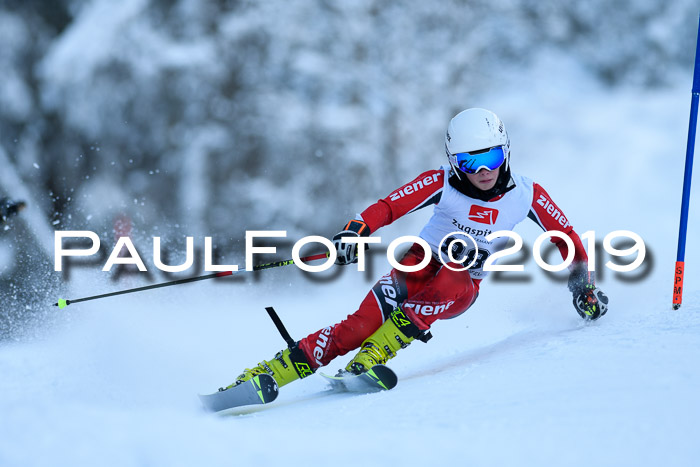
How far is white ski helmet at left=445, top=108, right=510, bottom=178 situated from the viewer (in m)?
3.28

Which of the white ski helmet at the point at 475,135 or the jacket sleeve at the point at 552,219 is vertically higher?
the white ski helmet at the point at 475,135

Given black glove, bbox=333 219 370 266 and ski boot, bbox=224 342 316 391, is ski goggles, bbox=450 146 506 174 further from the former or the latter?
ski boot, bbox=224 342 316 391

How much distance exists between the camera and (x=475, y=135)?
3.28m

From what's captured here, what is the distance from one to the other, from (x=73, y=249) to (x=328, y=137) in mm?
4009

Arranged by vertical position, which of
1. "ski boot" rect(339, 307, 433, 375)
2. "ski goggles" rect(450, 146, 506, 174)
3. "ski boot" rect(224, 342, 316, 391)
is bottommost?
"ski boot" rect(224, 342, 316, 391)

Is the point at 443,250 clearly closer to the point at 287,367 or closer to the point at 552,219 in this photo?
the point at 552,219

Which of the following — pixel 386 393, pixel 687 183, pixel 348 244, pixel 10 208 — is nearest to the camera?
pixel 386 393

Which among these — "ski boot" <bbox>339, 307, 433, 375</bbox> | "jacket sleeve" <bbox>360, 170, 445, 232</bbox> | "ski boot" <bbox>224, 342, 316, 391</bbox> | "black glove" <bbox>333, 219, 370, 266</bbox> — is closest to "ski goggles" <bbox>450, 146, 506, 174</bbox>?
"jacket sleeve" <bbox>360, 170, 445, 232</bbox>

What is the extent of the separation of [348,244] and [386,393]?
0.71 m

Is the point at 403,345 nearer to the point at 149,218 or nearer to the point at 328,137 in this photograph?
the point at 328,137

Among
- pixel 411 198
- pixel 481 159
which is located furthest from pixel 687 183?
pixel 411 198

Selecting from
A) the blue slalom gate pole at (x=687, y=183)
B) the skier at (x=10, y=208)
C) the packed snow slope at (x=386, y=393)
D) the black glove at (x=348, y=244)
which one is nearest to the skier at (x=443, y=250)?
the black glove at (x=348, y=244)

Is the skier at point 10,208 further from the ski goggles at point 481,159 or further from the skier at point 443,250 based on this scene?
the ski goggles at point 481,159

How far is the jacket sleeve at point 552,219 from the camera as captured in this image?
361cm
